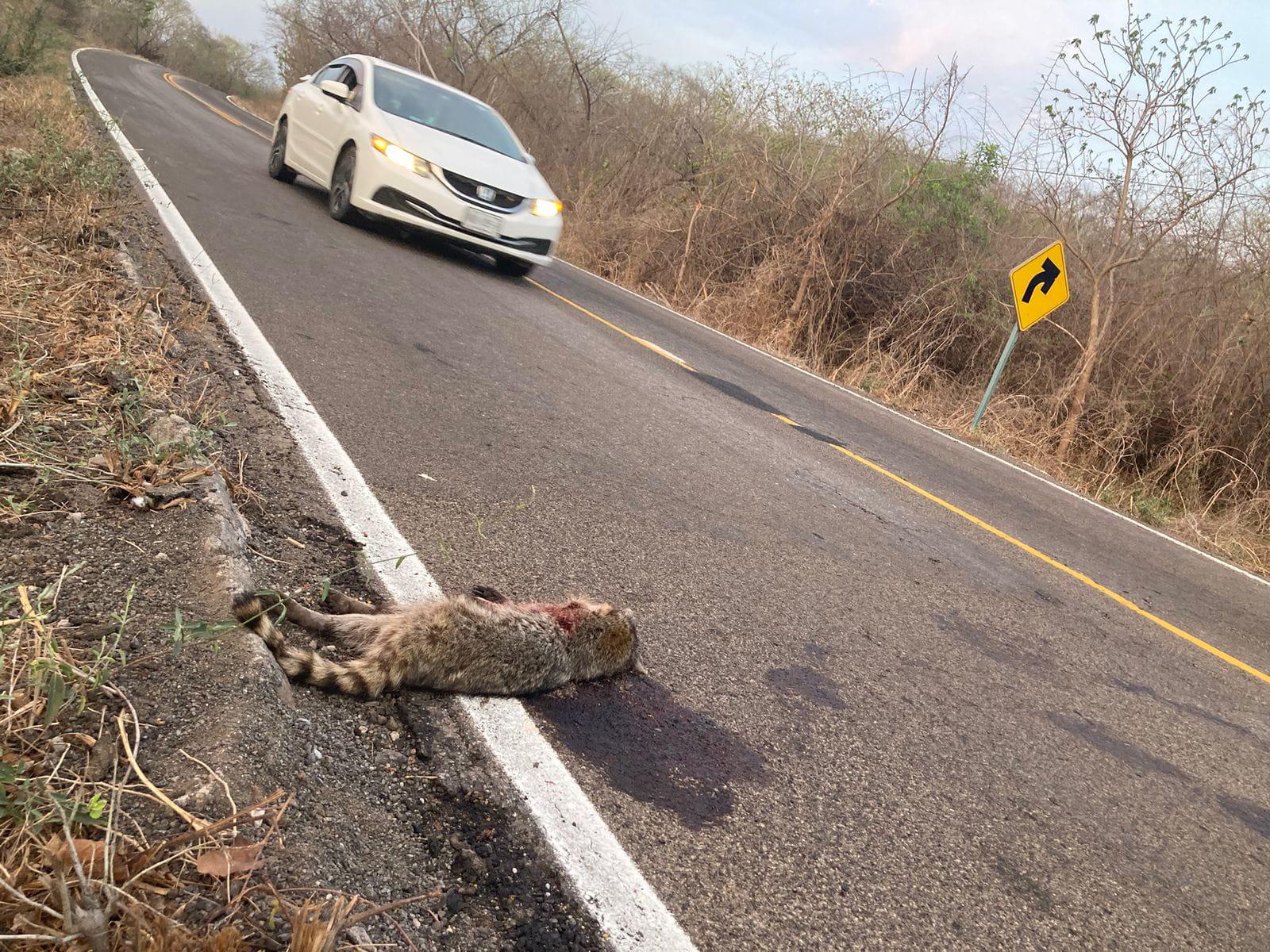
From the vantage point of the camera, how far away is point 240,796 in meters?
2.04

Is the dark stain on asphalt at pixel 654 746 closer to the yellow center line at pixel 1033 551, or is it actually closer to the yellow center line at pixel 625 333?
the yellow center line at pixel 1033 551

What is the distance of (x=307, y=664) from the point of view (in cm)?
265

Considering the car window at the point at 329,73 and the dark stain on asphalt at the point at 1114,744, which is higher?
the car window at the point at 329,73

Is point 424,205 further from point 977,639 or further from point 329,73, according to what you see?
point 977,639

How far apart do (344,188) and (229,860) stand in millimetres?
10560

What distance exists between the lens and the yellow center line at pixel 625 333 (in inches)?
407

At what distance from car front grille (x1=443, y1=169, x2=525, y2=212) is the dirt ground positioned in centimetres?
792

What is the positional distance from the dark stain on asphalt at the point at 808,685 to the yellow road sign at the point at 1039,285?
30.6ft

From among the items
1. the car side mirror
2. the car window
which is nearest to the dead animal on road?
the car side mirror

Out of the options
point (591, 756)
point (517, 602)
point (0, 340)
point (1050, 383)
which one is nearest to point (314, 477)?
point (517, 602)

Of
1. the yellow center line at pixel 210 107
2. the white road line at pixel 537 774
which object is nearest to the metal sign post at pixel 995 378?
the white road line at pixel 537 774

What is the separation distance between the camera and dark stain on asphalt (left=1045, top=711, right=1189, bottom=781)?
12.9 feet

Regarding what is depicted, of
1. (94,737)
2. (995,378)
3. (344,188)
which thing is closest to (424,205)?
(344,188)

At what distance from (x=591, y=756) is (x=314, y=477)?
1.96 metres
